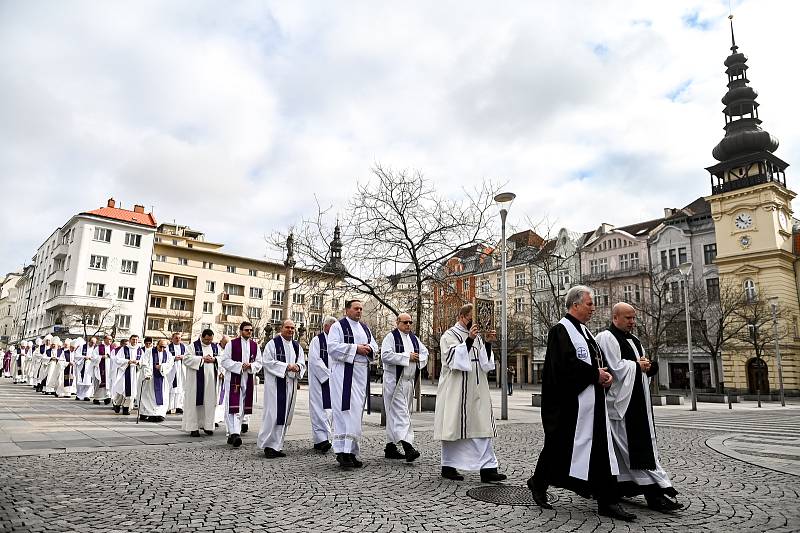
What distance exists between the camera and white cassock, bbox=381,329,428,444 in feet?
27.2

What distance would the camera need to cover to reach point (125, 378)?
1608 cm

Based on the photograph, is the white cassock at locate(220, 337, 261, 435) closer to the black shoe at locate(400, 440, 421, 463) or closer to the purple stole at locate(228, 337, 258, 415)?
the purple stole at locate(228, 337, 258, 415)

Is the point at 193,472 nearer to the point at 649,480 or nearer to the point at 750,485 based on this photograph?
the point at 649,480

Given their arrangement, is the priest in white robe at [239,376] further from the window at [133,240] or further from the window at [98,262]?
the window at [133,240]

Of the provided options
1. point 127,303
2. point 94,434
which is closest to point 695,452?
point 94,434

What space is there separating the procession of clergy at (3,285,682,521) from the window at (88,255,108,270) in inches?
1948

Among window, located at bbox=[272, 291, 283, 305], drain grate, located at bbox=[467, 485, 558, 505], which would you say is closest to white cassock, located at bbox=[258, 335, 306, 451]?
drain grate, located at bbox=[467, 485, 558, 505]

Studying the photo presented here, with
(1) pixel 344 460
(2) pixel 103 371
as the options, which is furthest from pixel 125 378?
(1) pixel 344 460

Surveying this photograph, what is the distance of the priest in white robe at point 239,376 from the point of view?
393 inches

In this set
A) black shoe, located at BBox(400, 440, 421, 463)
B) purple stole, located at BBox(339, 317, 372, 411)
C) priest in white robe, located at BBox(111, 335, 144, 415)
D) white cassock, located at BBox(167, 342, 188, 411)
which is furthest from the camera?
priest in white robe, located at BBox(111, 335, 144, 415)

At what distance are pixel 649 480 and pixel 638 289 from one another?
4792 cm

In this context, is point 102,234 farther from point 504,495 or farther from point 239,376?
point 504,495

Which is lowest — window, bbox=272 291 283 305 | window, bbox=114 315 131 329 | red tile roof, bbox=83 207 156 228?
window, bbox=114 315 131 329

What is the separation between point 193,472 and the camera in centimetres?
691
